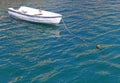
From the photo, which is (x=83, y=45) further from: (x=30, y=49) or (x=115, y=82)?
(x=115, y=82)

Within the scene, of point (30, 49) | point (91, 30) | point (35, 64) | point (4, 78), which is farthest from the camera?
point (91, 30)

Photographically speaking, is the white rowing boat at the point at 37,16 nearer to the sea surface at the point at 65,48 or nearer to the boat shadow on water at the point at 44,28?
the boat shadow on water at the point at 44,28

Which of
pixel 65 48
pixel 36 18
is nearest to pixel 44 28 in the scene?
pixel 36 18

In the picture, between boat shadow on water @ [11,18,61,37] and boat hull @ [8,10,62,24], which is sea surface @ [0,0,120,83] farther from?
boat hull @ [8,10,62,24]

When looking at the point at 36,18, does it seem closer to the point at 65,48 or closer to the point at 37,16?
the point at 37,16

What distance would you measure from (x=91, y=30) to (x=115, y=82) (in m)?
13.7

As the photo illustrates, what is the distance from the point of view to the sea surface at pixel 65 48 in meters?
25.3

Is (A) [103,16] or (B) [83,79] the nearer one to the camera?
(B) [83,79]

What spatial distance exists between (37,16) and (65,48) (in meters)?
10.7

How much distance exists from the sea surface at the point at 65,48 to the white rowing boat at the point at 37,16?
84 centimetres

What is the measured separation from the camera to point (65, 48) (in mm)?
31031

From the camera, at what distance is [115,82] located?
23578mm

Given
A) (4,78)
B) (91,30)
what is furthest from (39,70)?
(91,30)

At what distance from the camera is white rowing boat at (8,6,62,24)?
38500 mm
